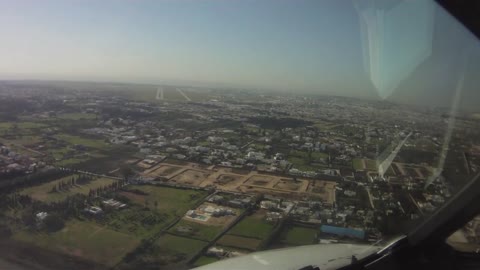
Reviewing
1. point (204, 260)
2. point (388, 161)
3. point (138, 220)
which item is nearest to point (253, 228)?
point (204, 260)

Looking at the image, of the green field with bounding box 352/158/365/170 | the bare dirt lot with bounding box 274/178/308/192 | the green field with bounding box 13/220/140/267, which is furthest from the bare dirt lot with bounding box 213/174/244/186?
the green field with bounding box 352/158/365/170

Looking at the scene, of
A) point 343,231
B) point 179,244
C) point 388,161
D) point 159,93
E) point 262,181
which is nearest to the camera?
point 179,244

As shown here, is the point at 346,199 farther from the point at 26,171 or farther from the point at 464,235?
the point at 26,171

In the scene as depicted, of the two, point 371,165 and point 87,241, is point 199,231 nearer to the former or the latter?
point 87,241

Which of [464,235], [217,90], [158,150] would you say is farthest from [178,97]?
[464,235]

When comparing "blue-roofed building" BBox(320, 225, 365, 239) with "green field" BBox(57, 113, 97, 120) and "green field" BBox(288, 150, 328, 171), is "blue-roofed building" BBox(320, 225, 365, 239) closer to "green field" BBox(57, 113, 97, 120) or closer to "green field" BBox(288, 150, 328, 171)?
"green field" BBox(288, 150, 328, 171)

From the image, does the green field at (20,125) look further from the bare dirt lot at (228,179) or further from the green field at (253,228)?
the green field at (253,228)
